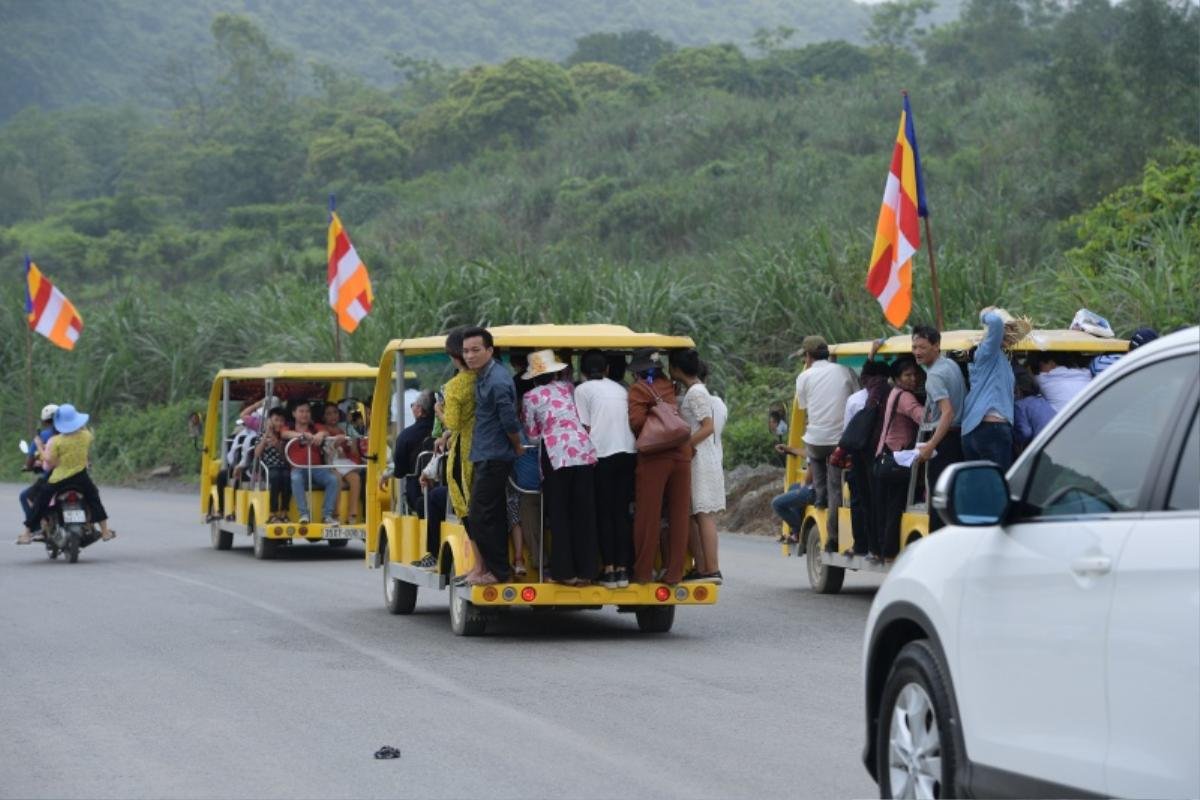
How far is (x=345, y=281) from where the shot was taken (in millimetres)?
30797

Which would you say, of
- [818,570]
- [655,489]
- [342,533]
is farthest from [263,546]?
[655,489]

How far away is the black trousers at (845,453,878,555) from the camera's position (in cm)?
1510

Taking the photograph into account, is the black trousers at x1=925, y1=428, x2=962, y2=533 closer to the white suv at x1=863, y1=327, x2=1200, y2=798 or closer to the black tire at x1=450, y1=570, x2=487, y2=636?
the black tire at x1=450, y1=570, x2=487, y2=636

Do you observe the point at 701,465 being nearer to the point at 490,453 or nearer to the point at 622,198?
the point at 490,453

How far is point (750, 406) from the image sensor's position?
2997cm

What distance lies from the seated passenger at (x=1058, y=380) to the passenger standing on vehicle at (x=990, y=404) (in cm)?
60

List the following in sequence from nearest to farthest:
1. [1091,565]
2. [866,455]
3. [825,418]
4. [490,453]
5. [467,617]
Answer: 1. [1091,565]
2. [490,453]
3. [467,617]
4. [866,455]
5. [825,418]

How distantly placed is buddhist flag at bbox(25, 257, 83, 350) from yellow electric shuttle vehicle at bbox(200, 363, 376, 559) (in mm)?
15328

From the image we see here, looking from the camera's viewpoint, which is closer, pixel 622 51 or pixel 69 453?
pixel 69 453

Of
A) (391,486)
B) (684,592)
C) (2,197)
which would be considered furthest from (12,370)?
(2,197)

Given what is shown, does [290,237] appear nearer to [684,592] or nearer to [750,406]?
A: [750,406]

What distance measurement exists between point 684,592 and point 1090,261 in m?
18.2

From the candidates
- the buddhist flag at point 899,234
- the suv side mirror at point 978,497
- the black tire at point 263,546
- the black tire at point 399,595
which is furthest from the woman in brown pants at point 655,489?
the black tire at point 263,546

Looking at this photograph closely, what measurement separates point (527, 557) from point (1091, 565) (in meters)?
8.21
